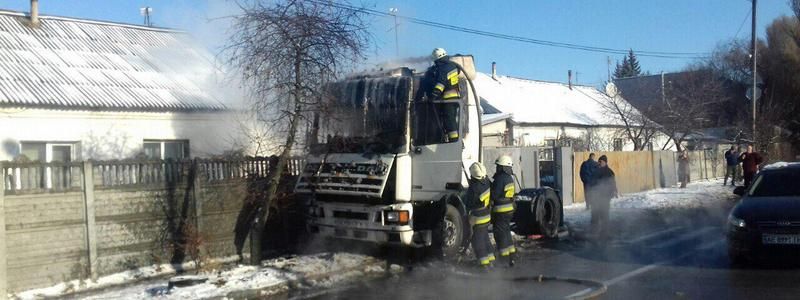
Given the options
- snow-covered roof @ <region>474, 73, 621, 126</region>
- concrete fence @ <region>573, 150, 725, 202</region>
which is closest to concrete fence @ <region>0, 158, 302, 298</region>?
concrete fence @ <region>573, 150, 725, 202</region>

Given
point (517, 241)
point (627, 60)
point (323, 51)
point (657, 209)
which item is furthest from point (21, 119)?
point (627, 60)

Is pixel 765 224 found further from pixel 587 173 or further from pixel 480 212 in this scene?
pixel 587 173

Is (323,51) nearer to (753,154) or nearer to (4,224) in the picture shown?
(4,224)

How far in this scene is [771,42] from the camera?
152 feet

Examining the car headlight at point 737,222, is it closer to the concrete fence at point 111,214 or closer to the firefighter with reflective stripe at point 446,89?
the firefighter with reflective stripe at point 446,89

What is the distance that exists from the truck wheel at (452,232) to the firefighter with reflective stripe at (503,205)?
74 cm

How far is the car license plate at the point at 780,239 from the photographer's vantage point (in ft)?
33.0

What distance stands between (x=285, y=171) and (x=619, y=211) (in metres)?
10.4

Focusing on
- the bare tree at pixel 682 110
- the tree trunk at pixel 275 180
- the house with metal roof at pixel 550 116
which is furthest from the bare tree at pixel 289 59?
the bare tree at pixel 682 110

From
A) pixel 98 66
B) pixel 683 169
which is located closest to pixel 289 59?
pixel 98 66

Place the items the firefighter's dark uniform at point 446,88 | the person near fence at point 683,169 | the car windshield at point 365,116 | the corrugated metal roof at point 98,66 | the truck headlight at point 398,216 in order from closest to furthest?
the truck headlight at point 398,216 < the firefighter's dark uniform at point 446,88 < the car windshield at point 365,116 < the corrugated metal roof at point 98,66 < the person near fence at point 683,169

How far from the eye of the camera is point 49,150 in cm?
1375

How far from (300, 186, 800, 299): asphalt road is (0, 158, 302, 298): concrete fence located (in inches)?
105

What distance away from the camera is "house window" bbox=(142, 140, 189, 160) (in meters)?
15.2
